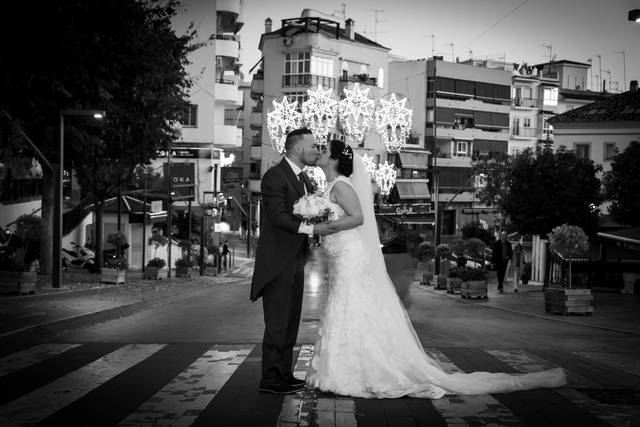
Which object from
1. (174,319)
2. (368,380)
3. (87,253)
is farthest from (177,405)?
(87,253)

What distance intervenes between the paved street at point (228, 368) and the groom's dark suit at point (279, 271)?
0.41m

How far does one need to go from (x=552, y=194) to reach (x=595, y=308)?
43.4ft

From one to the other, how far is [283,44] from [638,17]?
64.4m

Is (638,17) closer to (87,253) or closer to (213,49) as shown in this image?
(87,253)

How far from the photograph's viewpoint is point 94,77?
22.1m

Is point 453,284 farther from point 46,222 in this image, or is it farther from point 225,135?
point 225,135

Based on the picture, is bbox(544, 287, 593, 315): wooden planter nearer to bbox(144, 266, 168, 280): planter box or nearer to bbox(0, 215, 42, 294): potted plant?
bbox(0, 215, 42, 294): potted plant

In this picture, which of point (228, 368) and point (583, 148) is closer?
point (228, 368)

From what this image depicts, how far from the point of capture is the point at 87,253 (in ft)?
139

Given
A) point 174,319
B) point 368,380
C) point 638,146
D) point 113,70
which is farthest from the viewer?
point 638,146

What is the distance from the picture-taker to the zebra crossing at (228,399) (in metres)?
6.88

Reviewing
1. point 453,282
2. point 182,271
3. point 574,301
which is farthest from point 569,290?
point 182,271

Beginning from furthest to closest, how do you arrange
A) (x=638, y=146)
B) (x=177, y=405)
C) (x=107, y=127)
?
(x=638, y=146) < (x=107, y=127) < (x=177, y=405)

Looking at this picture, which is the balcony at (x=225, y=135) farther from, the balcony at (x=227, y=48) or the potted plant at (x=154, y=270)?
the potted plant at (x=154, y=270)
